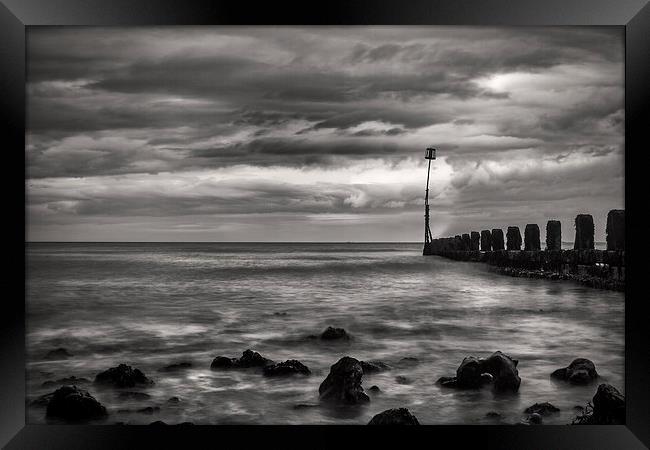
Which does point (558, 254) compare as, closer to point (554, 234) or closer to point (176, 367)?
point (554, 234)

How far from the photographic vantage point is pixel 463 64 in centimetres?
446

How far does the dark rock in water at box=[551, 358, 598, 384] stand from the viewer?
397 cm

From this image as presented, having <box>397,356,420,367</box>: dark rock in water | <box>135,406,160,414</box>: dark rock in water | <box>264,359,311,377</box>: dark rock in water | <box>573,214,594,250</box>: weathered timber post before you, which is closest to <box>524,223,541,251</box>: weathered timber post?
<box>573,214,594,250</box>: weathered timber post

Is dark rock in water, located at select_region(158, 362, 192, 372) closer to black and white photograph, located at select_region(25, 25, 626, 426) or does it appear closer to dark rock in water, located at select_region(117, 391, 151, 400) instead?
black and white photograph, located at select_region(25, 25, 626, 426)

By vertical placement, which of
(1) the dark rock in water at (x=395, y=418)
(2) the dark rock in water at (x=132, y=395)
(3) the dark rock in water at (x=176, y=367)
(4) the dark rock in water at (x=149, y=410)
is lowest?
(4) the dark rock in water at (x=149, y=410)

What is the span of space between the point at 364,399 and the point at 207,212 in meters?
1.96

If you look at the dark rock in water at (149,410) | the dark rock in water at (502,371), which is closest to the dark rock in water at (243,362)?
the dark rock in water at (149,410)

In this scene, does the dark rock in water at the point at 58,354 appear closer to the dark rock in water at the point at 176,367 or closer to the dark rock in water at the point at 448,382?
the dark rock in water at the point at 176,367

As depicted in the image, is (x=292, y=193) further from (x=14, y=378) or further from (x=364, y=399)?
(x=14, y=378)

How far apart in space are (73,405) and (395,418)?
201 cm

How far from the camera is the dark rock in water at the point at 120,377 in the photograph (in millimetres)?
4016

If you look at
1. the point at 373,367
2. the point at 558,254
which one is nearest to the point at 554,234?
the point at 558,254

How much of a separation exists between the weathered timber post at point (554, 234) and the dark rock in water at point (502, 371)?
56.6 inches

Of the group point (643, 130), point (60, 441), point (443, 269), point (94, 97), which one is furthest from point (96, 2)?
point (443, 269)
